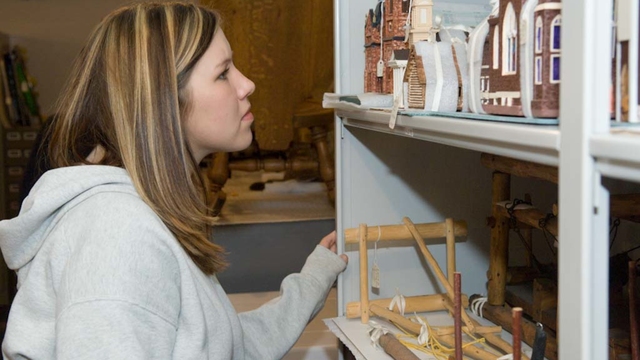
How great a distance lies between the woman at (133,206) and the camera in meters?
0.88

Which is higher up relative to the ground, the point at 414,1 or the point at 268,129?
the point at 414,1

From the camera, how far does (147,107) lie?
103 centimetres

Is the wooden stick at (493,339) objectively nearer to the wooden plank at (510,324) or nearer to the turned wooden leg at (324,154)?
the wooden plank at (510,324)

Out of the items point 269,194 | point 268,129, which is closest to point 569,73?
point 268,129

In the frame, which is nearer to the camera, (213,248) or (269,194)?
(213,248)

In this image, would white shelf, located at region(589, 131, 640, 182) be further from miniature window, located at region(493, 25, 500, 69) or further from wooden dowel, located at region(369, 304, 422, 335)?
wooden dowel, located at region(369, 304, 422, 335)

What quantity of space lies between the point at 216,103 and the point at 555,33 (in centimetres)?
53

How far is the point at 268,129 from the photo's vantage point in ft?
9.57

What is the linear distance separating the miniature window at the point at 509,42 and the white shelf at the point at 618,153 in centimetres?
26

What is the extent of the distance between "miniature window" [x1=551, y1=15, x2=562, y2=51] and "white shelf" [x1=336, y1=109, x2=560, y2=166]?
83 mm

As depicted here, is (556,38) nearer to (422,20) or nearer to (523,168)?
(523,168)

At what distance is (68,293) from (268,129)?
6.77 ft

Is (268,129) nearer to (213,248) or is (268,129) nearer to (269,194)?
(269,194)

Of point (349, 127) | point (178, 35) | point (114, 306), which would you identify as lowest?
point (114, 306)
